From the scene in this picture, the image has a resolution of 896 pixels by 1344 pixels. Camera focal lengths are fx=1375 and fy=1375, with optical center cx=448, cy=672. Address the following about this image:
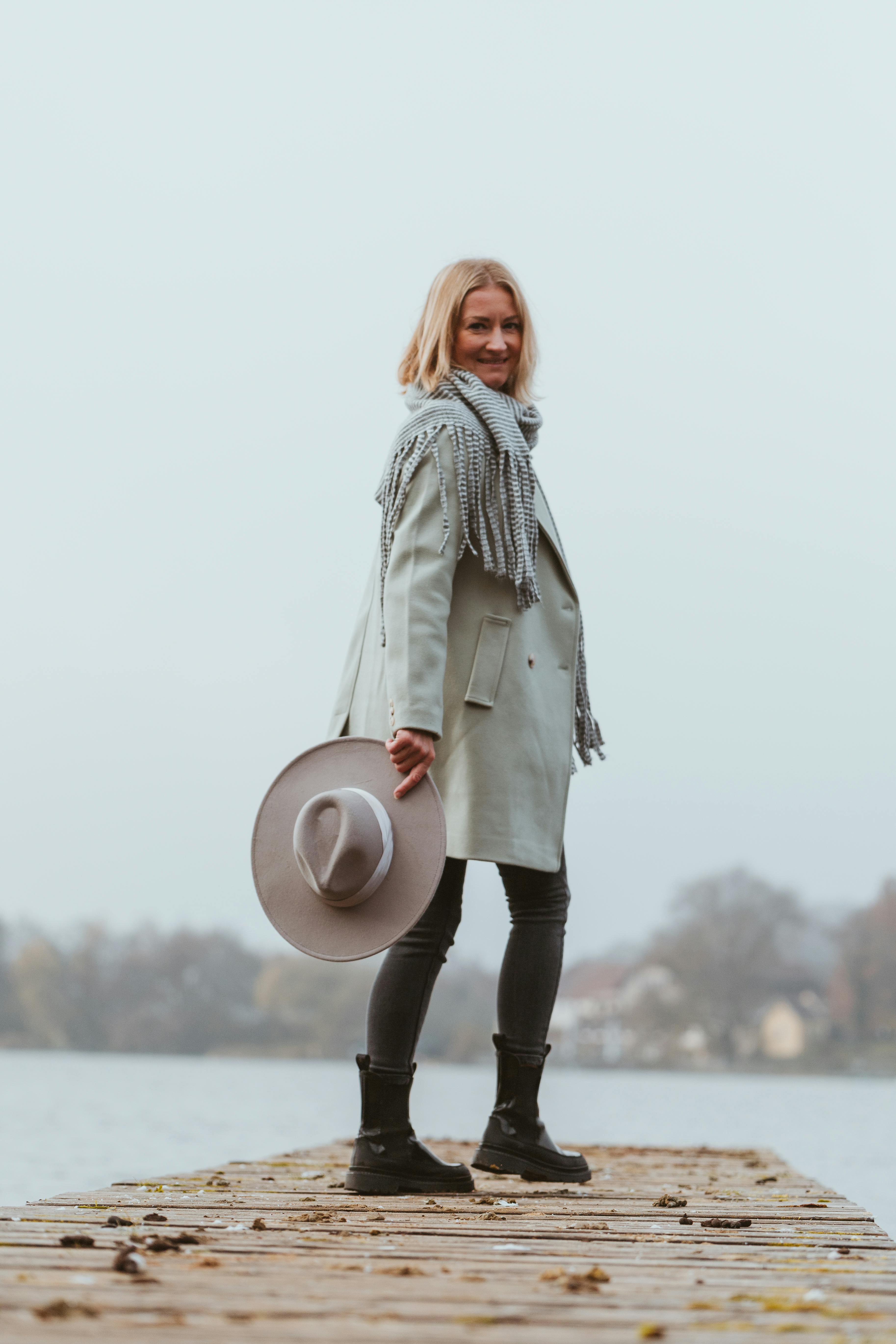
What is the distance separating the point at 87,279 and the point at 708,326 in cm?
3660

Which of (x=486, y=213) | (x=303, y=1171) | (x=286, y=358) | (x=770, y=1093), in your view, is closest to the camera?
(x=303, y=1171)

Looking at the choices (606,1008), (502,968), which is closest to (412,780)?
(502,968)

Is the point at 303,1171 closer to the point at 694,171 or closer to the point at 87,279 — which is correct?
the point at 694,171

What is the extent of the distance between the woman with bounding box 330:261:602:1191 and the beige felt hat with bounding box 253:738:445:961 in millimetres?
82

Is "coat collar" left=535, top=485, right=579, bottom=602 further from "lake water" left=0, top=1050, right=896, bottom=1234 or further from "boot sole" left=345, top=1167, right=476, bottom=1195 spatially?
"lake water" left=0, top=1050, right=896, bottom=1234

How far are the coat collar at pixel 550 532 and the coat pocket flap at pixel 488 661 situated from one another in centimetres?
24

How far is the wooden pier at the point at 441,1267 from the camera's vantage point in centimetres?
138

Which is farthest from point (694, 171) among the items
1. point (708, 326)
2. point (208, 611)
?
point (208, 611)

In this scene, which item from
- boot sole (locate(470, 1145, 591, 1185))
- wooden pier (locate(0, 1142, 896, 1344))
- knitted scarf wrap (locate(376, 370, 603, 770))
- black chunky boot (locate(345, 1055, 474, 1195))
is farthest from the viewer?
boot sole (locate(470, 1145, 591, 1185))

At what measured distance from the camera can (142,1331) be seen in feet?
4.33

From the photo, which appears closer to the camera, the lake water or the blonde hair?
the blonde hair

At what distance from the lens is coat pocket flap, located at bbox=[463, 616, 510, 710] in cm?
308

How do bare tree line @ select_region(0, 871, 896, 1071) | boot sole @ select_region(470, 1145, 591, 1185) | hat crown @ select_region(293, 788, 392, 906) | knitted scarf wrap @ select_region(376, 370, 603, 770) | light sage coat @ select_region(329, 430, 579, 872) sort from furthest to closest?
bare tree line @ select_region(0, 871, 896, 1071)
boot sole @ select_region(470, 1145, 591, 1185)
knitted scarf wrap @ select_region(376, 370, 603, 770)
light sage coat @ select_region(329, 430, 579, 872)
hat crown @ select_region(293, 788, 392, 906)

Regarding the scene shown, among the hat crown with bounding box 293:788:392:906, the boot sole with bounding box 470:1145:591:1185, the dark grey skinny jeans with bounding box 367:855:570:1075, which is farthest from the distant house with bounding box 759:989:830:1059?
the hat crown with bounding box 293:788:392:906
